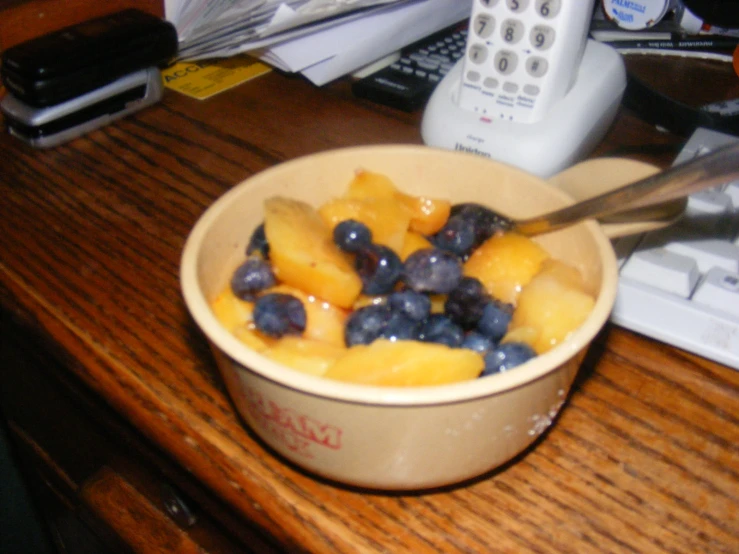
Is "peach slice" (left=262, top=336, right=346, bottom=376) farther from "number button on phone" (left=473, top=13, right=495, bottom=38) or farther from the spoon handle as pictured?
"number button on phone" (left=473, top=13, right=495, bottom=38)

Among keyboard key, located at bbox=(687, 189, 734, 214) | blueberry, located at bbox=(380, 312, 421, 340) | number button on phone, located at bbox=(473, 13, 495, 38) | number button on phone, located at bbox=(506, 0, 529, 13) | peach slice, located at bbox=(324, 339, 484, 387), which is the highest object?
number button on phone, located at bbox=(506, 0, 529, 13)

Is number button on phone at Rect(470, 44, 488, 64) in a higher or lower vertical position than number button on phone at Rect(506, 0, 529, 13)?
lower

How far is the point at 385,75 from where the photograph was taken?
0.79m

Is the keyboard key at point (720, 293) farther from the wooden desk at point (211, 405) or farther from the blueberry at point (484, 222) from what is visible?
the blueberry at point (484, 222)

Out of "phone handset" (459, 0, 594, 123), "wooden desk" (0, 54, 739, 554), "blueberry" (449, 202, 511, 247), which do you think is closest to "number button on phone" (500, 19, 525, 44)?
"phone handset" (459, 0, 594, 123)

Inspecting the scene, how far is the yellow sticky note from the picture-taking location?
0.80m

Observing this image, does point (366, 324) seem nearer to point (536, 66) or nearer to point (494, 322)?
point (494, 322)

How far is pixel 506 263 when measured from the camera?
1.49ft

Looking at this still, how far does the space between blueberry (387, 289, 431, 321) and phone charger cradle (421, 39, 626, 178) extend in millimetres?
241

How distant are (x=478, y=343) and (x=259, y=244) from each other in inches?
5.7

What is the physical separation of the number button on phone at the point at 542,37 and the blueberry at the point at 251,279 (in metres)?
0.34

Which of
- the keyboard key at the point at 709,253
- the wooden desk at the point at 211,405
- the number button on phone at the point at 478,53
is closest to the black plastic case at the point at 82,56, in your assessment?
the wooden desk at the point at 211,405

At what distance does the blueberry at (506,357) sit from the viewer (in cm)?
37

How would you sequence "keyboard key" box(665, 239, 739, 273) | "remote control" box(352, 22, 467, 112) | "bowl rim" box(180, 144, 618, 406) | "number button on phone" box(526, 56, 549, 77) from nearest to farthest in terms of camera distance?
"bowl rim" box(180, 144, 618, 406)
"keyboard key" box(665, 239, 739, 273)
"number button on phone" box(526, 56, 549, 77)
"remote control" box(352, 22, 467, 112)
